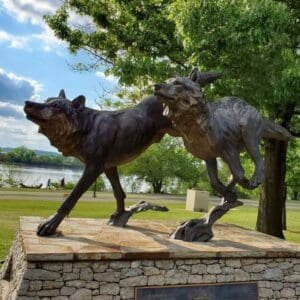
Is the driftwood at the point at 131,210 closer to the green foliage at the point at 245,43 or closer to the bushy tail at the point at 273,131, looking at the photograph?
the bushy tail at the point at 273,131

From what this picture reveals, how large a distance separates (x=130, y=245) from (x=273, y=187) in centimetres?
689

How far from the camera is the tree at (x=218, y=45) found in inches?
311

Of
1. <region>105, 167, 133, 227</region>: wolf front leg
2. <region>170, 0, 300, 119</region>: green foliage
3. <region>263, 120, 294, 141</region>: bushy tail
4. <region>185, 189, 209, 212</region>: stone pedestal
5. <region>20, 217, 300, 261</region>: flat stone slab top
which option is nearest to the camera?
<region>20, 217, 300, 261</region>: flat stone slab top

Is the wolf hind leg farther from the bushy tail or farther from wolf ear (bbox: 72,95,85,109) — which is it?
wolf ear (bbox: 72,95,85,109)

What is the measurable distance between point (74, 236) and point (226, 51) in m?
4.46

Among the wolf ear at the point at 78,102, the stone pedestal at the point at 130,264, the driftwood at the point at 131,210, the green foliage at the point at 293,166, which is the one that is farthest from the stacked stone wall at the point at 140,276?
the green foliage at the point at 293,166

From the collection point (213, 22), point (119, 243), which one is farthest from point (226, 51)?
point (119, 243)

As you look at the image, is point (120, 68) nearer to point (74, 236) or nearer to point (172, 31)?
point (172, 31)

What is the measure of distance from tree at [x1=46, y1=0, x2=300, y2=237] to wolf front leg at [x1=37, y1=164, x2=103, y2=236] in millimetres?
3526

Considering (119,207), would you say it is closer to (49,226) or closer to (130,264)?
(49,226)

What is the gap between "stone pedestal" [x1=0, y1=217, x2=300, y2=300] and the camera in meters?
4.95

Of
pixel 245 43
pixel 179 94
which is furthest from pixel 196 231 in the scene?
pixel 245 43

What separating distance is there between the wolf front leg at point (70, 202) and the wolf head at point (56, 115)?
22.5 inches

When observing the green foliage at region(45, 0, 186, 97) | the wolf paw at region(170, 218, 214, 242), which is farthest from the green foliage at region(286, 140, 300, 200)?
the wolf paw at region(170, 218, 214, 242)
